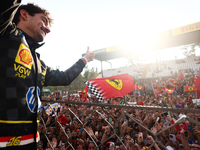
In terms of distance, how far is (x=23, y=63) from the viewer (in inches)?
39.3

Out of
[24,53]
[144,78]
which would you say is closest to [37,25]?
[24,53]

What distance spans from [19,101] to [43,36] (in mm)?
696

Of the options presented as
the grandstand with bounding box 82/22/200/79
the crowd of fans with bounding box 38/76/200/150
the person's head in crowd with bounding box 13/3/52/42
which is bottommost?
the crowd of fans with bounding box 38/76/200/150

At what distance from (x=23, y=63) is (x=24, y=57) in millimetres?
50

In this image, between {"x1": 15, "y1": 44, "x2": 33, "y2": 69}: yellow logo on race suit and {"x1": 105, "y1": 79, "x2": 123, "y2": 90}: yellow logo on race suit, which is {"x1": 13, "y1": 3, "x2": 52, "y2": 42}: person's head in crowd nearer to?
{"x1": 15, "y1": 44, "x2": 33, "y2": 69}: yellow logo on race suit

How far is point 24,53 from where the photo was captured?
3.32 feet

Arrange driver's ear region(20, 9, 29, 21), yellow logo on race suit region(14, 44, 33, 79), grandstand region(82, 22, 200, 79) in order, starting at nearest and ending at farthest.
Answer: yellow logo on race suit region(14, 44, 33, 79), driver's ear region(20, 9, 29, 21), grandstand region(82, 22, 200, 79)

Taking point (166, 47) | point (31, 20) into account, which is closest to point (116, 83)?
point (31, 20)

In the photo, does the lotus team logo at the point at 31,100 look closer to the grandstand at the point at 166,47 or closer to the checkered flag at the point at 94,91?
the checkered flag at the point at 94,91

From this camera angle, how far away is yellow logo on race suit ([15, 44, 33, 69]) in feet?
3.21

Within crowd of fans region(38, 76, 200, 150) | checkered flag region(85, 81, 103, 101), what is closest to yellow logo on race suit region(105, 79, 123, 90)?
checkered flag region(85, 81, 103, 101)

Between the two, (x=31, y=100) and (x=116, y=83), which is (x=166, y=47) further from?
(x=31, y=100)

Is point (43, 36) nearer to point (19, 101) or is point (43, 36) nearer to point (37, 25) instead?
point (37, 25)

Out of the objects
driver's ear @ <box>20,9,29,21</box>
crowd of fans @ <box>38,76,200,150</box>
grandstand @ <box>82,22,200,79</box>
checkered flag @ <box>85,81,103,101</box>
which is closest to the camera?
driver's ear @ <box>20,9,29,21</box>
